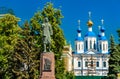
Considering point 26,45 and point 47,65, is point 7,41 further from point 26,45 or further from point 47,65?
point 47,65

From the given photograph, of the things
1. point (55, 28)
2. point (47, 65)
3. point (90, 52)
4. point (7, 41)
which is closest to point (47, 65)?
point (47, 65)

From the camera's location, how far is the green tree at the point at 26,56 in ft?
125

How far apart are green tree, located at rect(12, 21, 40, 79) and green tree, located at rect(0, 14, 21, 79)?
53 cm

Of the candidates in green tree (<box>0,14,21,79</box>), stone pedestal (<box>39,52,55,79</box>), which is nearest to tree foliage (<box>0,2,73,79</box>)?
green tree (<box>0,14,21,79</box>)

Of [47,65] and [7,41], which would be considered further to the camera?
[7,41]

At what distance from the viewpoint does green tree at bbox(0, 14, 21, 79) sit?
38750 mm

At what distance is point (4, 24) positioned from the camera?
131ft

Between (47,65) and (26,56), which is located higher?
(26,56)

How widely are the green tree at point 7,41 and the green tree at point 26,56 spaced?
53cm

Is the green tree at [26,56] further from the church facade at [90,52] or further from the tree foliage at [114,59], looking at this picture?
the church facade at [90,52]

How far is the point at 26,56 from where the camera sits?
3897 centimetres

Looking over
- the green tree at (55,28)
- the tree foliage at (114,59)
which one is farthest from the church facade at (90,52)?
the green tree at (55,28)

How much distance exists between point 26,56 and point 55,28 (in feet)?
11.2

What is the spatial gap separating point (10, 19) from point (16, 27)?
35.2 inches
